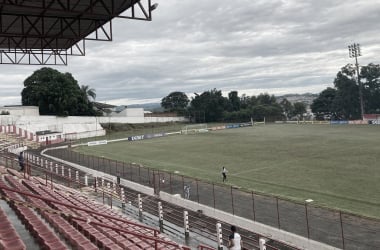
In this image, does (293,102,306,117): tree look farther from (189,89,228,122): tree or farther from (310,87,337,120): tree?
(189,89,228,122): tree

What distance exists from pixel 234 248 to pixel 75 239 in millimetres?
4200

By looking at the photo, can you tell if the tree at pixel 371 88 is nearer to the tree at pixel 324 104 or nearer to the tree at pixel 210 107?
the tree at pixel 324 104

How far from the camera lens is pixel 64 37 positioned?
974 inches

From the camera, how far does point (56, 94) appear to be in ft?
278

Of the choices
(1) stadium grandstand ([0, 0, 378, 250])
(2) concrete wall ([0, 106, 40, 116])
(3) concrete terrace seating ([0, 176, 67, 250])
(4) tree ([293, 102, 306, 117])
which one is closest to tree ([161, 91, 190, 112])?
(4) tree ([293, 102, 306, 117])

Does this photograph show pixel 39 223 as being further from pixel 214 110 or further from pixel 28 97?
pixel 214 110

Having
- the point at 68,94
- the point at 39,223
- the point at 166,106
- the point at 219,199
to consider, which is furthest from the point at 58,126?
the point at 166,106

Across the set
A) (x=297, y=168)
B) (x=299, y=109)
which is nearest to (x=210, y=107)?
(x=299, y=109)

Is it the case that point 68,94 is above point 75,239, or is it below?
above

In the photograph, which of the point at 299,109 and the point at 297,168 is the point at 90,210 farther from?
the point at 299,109

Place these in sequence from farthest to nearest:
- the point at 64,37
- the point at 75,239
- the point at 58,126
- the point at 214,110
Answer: the point at 214,110, the point at 58,126, the point at 64,37, the point at 75,239

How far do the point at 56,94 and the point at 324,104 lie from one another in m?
78.8

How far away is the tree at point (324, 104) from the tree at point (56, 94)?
2799 inches

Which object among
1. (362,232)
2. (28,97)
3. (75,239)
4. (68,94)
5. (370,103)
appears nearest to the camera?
(75,239)
